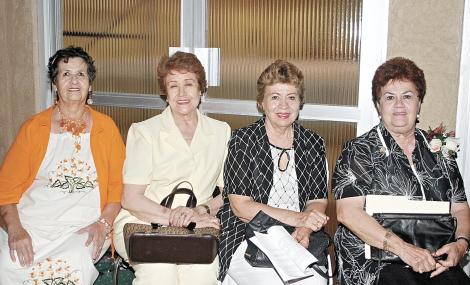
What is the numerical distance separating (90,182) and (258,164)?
96 cm

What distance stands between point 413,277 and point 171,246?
45.1 inches

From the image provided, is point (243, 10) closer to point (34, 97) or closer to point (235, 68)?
point (235, 68)

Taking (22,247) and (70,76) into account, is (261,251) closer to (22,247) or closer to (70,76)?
(22,247)

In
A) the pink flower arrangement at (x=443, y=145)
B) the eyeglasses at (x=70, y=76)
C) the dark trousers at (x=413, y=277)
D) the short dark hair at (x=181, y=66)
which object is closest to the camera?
the dark trousers at (x=413, y=277)

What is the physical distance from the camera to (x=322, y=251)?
275 centimetres

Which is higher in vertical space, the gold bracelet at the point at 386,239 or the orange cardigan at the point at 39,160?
the orange cardigan at the point at 39,160

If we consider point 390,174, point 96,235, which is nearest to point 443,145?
point 390,174

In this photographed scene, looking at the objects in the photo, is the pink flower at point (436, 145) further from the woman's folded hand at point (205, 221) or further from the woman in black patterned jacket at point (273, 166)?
the woman's folded hand at point (205, 221)

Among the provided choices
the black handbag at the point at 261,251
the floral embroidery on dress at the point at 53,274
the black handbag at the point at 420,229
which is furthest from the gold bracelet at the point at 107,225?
the black handbag at the point at 420,229

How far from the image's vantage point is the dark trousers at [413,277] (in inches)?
101

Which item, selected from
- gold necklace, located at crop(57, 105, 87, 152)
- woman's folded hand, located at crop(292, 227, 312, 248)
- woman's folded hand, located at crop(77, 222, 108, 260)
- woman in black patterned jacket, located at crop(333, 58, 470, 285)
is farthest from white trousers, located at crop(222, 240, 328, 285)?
gold necklace, located at crop(57, 105, 87, 152)

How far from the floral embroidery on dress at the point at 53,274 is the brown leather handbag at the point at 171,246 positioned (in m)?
0.40

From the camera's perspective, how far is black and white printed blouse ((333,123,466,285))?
2.79 m

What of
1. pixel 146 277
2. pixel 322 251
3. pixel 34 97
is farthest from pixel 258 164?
pixel 34 97
